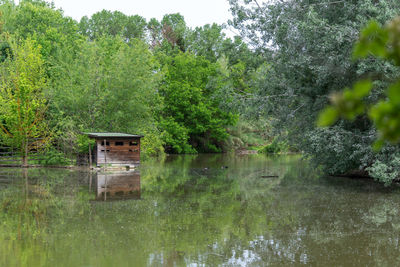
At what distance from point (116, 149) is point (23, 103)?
5.97 meters

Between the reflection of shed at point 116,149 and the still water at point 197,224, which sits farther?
the reflection of shed at point 116,149

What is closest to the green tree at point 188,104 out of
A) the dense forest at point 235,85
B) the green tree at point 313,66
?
the dense forest at point 235,85

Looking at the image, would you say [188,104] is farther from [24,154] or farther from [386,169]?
[386,169]

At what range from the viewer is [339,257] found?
755cm

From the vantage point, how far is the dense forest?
46.1 ft

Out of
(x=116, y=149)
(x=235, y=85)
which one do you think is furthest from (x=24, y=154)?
(x=235, y=85)

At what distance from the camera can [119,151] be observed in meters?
24.3

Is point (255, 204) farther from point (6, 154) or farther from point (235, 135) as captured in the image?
point (235, 135)

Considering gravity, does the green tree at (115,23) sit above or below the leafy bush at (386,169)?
above

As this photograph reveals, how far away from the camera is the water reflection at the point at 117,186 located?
14.3 m

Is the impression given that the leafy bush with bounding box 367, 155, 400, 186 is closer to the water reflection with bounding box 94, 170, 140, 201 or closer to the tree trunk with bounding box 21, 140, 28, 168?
the water reflection with bounding box 94, 170, 140, 201

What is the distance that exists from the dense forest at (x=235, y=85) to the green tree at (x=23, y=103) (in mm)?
66

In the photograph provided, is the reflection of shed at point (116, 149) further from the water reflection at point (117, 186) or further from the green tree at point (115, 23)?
the green tree at point (115, 23)

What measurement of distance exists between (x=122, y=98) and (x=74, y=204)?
1566 cm
